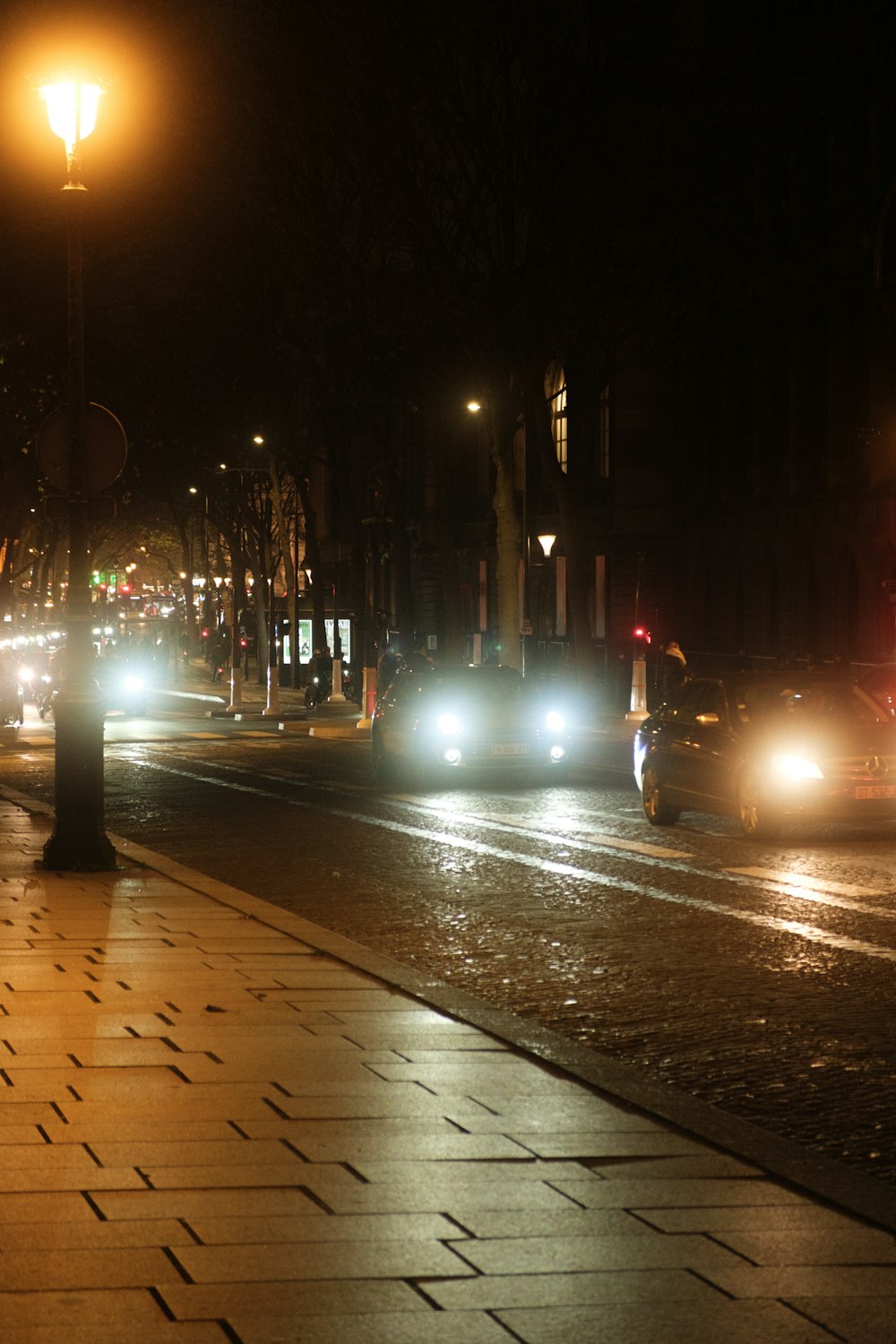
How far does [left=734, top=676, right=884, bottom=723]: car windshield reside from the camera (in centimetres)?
1870

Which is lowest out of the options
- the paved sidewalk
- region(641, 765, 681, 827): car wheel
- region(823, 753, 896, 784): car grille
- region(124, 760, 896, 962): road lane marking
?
the paved sidewalk

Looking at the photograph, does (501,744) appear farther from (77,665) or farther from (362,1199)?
(362,1199)

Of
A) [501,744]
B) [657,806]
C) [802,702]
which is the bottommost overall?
[657,806]

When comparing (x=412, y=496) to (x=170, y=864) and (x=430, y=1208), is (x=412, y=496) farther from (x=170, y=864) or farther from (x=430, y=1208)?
(x=430, y=1208)

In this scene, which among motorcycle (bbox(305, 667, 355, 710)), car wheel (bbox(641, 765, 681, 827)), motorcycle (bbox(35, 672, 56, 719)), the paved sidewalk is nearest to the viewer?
the paved sidewalk

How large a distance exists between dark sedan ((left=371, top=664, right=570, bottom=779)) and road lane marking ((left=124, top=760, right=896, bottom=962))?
2.85 m

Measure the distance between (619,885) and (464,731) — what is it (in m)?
10.9

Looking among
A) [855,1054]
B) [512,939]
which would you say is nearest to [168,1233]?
[855,1054]

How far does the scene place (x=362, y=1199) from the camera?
5.82 meters

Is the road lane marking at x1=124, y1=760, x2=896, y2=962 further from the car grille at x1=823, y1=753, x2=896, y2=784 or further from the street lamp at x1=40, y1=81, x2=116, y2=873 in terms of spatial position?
the street lamp at x1=40, y1=81, x2=116, y2=873

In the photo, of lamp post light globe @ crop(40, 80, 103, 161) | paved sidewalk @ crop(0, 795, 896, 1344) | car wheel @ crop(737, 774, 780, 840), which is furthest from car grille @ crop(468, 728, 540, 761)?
paved sidewalk @ crop(0, 795, 896, 1344)

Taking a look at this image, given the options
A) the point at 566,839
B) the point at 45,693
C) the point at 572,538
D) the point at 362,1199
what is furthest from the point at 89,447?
the point at 45,693

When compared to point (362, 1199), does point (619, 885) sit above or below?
above

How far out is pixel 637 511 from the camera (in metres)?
63.6
